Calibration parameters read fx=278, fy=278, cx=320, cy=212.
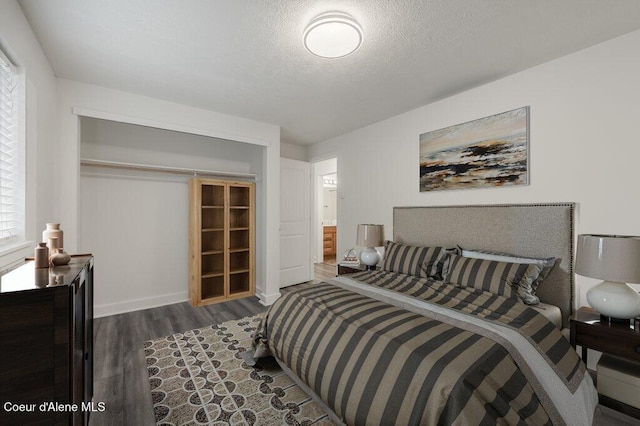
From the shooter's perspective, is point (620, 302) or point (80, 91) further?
point (80, 91)

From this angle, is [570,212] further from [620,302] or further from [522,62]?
[522,62]

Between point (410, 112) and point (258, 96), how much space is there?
1.88 meters

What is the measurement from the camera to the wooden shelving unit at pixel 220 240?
149 inches

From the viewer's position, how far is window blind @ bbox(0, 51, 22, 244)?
5.40 ft

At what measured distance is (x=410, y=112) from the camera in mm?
3525

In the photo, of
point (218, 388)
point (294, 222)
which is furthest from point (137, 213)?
point (218, 388)

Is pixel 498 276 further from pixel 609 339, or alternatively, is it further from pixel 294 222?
pixel 294 222

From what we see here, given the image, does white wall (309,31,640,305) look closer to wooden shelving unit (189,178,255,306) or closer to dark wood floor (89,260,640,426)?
dark wood floor (89,260,640,426)

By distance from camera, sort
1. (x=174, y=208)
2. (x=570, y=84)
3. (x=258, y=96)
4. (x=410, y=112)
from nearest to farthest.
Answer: (x=570, y=84) < (x=258, y=96) < (x=410, y=112) < (x=174, y=208)

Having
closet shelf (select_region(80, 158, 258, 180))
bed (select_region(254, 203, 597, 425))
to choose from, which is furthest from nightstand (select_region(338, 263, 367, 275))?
closet shelf (select_region(80, 158, 258, 180))

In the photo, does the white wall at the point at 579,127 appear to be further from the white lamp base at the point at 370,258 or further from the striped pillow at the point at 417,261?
the white lamp base at the point at 370,258

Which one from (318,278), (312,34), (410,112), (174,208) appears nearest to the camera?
(312,34)

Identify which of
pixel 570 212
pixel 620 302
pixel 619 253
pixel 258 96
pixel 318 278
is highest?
pixel 258 96

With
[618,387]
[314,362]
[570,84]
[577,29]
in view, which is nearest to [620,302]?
[618,387]
